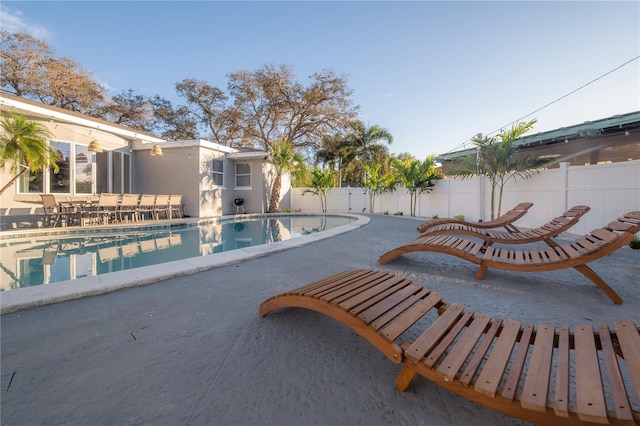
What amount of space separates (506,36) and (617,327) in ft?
45.5

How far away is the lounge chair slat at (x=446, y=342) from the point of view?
1567 mm

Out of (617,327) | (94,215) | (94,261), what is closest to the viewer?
(617,327)

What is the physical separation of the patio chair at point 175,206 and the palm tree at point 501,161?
1235cm

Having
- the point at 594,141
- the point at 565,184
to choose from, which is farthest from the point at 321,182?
the point at 594,141

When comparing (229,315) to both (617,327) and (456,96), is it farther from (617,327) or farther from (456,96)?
(456,96)

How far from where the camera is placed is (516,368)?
1.50 m

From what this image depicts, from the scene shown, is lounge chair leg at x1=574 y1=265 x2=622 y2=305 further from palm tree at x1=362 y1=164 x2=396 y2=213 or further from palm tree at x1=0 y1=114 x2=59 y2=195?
palm tree at x1=362 y1=164 x2=396 y2=213

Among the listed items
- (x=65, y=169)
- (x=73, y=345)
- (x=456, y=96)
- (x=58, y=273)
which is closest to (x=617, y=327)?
(x=73, y=345)

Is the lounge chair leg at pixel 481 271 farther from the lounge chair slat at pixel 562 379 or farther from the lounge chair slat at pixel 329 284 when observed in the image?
the lounge chair slat at pixel 562 379

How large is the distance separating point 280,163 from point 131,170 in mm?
7197

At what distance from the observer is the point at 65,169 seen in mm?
11039

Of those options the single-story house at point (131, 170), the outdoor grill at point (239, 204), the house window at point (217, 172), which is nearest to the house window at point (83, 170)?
the single-story house at point (131, 170)

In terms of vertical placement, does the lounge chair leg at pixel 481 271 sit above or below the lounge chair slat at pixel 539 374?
below

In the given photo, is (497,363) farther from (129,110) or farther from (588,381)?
(129,110)
